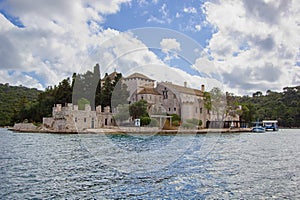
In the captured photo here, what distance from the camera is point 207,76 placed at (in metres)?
15.1

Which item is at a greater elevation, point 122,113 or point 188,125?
point 122,113

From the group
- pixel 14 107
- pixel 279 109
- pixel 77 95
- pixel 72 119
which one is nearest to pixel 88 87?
pixel 77 95

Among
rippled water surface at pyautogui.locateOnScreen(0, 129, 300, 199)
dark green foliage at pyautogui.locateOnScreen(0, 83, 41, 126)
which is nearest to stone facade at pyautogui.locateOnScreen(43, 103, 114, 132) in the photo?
dark green foliage at pyautogui.locateOnScreen(0, 83, 41, 126)

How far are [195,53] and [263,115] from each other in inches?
2615

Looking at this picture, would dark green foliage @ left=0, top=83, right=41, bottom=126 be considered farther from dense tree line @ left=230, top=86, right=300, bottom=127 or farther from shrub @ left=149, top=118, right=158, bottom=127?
dense tree line @ left=230, top=86, right=300, bottom=127

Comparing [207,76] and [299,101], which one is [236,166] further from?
[299,101]

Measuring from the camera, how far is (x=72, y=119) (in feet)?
121

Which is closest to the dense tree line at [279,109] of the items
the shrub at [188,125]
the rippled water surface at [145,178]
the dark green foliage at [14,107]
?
the shrub at [188,125]

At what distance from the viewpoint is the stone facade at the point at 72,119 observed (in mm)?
36875

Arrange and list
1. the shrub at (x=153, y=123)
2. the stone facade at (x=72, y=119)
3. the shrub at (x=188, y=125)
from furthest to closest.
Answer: the shrub at (x=188, y=125)
the shrub at (x=153, y=123)
the stone facade at (x=72, y=119)

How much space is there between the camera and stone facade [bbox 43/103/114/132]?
36.9m

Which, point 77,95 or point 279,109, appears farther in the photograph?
point 279,109

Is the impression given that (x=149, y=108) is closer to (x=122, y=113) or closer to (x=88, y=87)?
(x=122, y=113)

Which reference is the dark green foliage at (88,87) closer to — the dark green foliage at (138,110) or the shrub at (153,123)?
the dark green foliage at (138,110)
